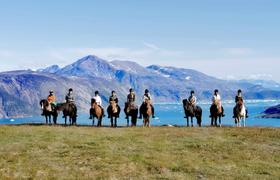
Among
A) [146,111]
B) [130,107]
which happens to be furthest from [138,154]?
[130,107]

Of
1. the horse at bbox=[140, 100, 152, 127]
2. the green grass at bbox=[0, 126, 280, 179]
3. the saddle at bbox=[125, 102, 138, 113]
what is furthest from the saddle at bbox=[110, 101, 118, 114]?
the green grass at bbox=[0, 126, 280, 179]

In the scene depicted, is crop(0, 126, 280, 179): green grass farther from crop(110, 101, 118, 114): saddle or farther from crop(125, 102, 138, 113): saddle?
crop(110, 101, 118, 114): saddle

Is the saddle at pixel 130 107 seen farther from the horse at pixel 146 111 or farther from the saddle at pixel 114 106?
the saddle at pixel 114 106

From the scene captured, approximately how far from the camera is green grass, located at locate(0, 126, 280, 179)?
2655 cm

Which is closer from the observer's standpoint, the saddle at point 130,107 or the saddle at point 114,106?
the saddle at point 130,107

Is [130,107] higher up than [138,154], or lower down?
higher up

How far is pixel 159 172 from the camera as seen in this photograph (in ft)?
88.1

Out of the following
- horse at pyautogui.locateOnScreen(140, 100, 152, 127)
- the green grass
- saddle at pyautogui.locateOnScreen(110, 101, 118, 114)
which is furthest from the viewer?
saddle at pyautogui.locateOnScreen(110, 101, 118, 114)

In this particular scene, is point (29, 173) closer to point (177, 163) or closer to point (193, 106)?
point (177, 163)

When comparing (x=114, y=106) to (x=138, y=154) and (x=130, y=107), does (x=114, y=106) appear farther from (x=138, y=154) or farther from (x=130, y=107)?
(x=138, y=154)

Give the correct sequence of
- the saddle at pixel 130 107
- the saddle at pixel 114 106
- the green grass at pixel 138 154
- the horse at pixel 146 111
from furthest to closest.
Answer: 1. the saddle at pixel 114 106
2. the saddle at pixel 130 107
3. the horse at pixel 146 111
4. the green grass at pixel 138 154

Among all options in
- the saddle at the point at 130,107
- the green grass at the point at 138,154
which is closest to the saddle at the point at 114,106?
the saddle at the point at 130,107

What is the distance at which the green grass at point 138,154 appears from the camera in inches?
1045

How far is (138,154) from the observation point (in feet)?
102
